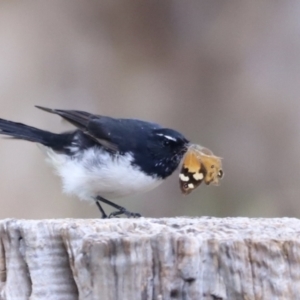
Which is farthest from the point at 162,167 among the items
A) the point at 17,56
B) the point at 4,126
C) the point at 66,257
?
the point at 17,56

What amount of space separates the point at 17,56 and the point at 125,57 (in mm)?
930

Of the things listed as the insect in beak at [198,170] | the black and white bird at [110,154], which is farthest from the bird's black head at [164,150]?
the insect in beak at [198,170]

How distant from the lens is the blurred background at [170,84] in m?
5.66

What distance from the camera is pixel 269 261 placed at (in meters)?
1.82

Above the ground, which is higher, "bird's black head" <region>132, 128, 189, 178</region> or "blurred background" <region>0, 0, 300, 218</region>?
"blurred background" <region>0, 0, 300, 218</region>

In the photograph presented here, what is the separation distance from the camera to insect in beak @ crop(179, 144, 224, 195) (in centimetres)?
339

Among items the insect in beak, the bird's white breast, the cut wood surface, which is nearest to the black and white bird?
the bird's white breast

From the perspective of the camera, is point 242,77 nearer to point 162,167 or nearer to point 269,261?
point 162,167

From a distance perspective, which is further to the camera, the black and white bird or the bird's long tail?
the bird's long tail

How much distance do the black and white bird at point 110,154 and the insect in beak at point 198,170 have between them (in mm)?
179

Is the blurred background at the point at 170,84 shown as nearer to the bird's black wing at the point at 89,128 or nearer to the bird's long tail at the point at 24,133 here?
the bird's long tail at the point at 24,133

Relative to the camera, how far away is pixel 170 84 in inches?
236

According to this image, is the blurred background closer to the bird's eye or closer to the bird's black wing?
the bird's black wing

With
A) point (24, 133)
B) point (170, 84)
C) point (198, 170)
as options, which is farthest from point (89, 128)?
point (170, 84)
